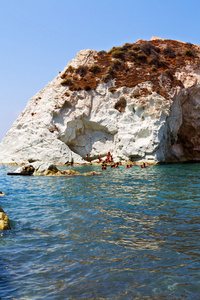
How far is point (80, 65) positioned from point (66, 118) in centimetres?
1242

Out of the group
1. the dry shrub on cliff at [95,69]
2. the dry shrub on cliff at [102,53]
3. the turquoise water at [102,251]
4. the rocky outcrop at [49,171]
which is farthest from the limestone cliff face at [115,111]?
the turquoise water at [102,251]

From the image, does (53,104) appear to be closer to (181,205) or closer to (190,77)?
(190,77)

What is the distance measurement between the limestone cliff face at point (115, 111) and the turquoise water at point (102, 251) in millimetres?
29763

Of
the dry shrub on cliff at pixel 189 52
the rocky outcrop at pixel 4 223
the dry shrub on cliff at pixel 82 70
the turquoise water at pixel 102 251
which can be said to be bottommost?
the turquoise water at pixel 102 251

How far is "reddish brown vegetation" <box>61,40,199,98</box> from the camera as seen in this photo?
47375 millimetres

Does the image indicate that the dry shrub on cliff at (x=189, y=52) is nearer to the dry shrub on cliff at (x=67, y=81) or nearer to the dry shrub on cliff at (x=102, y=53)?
the dry shrub on cliff at (x=102, y=53)

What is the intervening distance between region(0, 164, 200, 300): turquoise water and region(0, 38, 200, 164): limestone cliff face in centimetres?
2976

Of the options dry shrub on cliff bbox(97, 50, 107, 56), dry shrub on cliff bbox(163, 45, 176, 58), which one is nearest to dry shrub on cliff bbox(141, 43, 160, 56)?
dry shrub on cliff bbox(163, 45, 176, 58)

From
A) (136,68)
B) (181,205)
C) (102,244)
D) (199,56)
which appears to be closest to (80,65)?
(136,68)

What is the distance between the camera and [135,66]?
49906 millimetres

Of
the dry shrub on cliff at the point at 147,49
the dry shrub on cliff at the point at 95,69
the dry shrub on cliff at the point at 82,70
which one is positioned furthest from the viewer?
the dry shrub on cliff at the point at 147,49

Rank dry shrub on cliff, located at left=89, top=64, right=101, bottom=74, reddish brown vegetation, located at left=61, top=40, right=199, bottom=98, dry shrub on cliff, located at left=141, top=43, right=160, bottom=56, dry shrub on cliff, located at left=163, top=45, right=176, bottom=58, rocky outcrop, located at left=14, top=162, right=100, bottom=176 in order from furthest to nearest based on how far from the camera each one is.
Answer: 1. dry shrub on cliff, located at left=163, top=45, right=176, bottom=58
2. dry shrub on cliff, located at left=141, top=43, right=160, bottom=56
3. dry shrub on cliff, located at left=89, top=64, right=101, bottom=74
4. reddish brown vegetation, located at left=61, top=40, right=199, bottom=98
5. rocky outcrop, located at left=14, top=162, right=100, bottom=176

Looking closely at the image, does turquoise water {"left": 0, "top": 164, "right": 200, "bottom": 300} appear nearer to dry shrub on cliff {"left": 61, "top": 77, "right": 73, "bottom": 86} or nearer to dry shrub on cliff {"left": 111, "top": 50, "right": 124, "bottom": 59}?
dry shrub on cliff {"left": 61, "top": 77, "right": 73, "bottom": 86}

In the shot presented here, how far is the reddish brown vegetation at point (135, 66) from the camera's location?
47.4 metres
